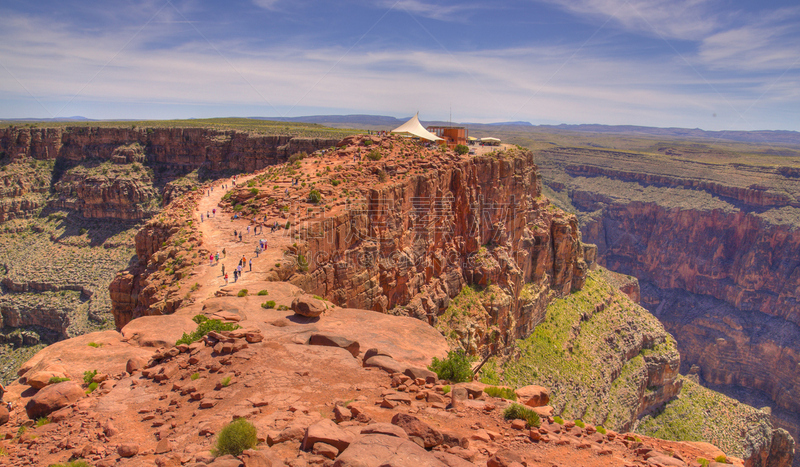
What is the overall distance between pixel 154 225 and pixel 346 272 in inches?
586

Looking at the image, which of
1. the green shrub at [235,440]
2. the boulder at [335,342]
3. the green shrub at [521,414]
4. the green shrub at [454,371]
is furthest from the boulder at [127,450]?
the green shrub at [521,414]

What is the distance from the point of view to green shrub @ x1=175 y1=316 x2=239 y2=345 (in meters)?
15.2

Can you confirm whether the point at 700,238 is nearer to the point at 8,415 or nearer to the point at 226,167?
the point at 226,167

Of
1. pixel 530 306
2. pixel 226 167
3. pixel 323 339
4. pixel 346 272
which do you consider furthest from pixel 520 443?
pixel 226 167

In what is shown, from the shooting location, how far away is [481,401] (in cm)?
1262

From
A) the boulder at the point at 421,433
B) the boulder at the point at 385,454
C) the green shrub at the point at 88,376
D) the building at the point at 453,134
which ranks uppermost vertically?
the building at the point at 453,134

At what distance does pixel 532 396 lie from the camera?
13398mm

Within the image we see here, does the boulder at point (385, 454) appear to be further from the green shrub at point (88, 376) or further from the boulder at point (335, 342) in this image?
the green shrub at point (88, 376)

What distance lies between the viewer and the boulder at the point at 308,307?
60.7ft

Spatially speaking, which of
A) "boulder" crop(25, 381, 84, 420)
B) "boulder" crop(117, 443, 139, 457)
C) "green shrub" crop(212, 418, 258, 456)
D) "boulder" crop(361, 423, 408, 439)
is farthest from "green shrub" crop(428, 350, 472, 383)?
"boulder" crop(25, 381, 84, 420)

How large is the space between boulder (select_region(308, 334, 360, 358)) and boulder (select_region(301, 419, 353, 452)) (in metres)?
5.87

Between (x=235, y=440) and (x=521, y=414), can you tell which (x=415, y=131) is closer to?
(x=521, y=414)

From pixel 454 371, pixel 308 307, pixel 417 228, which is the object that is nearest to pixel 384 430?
pixel 454 371

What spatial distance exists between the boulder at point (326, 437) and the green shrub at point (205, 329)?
765cm
